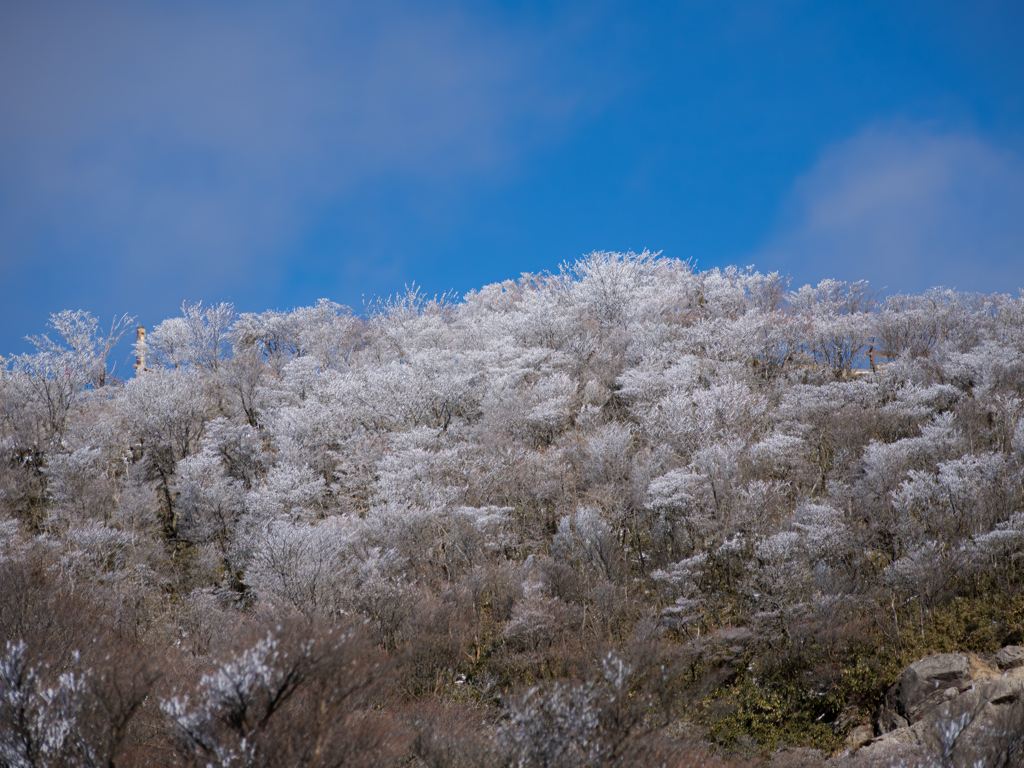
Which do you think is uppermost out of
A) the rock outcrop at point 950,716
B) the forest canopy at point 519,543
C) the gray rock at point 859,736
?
the forest canopy at point 519,543

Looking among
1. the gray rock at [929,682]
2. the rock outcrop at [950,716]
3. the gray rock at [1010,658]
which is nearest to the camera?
the rock outcrop at [950,716]

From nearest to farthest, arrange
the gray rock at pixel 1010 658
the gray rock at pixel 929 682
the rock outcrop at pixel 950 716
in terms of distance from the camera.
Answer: the rock outcrop at pixel 950 716 < the gray rock at pixel 929 682 < the gray rock at pixel 1010 658

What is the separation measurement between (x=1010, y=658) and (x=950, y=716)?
546 centimetres

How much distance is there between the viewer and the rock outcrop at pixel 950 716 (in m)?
11.3

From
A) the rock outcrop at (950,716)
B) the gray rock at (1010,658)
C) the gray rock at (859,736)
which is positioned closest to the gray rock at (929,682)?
the rock outcrop at (950,716)

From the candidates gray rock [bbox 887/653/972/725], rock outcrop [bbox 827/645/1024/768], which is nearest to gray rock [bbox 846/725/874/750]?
rock outcrop [bbox 827/645/1024/768]

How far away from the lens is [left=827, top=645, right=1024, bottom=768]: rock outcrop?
37.1 ft

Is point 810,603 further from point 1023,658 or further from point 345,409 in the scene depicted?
point 345,409

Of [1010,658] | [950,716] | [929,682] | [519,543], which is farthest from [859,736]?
[519,543]

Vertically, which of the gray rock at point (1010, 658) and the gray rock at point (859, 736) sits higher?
the gray rock at point (1010, 658)

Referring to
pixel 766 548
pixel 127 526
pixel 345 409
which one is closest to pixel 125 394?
pixel 127 526

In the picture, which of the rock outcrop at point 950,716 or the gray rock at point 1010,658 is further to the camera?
the gray rock at point 1010,658

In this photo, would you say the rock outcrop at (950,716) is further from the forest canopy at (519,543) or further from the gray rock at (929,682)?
the forest canopy at (519,543)

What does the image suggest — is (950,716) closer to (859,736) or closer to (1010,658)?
(859,736)
